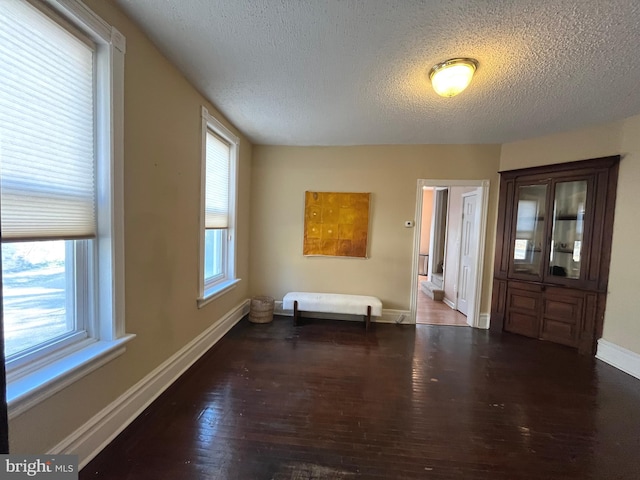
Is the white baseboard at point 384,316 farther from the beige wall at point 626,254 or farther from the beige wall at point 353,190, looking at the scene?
the beige wall at point 626,254

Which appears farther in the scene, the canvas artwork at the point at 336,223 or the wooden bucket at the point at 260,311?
the canvas artwork at the point at 336,223

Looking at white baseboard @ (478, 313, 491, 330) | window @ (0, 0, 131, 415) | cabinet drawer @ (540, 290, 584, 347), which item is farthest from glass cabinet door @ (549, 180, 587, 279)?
window @ (0, 0, 131, 415)

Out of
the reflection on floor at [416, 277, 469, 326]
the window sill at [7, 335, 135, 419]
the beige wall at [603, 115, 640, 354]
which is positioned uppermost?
the beige wall at [603, 115, 640, 354]

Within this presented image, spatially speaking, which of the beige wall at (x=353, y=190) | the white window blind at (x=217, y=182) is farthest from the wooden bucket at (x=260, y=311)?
the white window blind at (x=217, y=182)

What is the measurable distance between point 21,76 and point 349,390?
9.15 ft

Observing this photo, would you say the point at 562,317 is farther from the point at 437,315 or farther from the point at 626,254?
the point at 437,315

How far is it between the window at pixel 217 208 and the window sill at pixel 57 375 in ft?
3.62

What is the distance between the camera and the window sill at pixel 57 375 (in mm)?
1199

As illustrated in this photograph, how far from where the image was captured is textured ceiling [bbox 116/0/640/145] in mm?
1575

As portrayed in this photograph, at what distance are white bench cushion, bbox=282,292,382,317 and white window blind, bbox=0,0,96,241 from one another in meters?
2.62

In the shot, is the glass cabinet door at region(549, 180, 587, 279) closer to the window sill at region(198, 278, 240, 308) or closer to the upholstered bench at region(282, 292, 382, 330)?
the upholstered bench at region(282, 292, 382, 330)

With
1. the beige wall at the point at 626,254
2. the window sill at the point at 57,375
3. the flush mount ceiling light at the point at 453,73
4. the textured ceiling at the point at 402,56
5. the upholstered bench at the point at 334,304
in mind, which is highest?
the textured ceiling at the point at 402,56

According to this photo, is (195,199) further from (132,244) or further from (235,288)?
(235,288)

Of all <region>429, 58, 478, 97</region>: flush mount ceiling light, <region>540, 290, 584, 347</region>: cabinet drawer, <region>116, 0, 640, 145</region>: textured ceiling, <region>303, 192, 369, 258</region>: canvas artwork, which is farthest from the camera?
<region>303, 192, 369, 258</region>: canvas artwork
